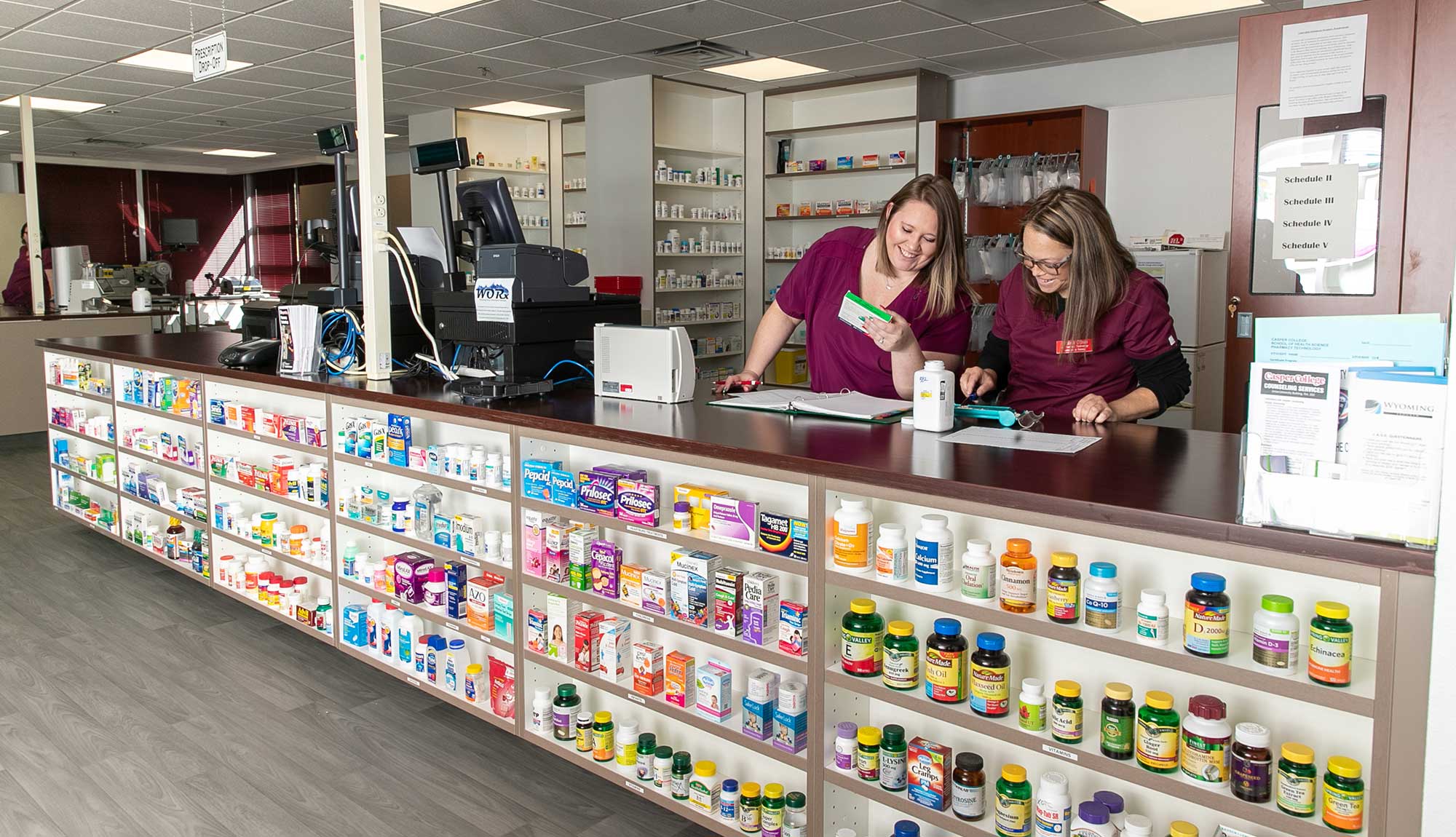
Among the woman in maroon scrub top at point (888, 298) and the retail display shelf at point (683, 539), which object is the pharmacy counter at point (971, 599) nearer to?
the retail display shelf at point (683, 539)

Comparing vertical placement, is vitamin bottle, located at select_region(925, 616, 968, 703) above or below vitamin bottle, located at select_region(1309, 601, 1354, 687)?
below

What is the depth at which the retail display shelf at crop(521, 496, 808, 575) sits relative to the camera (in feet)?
7.13

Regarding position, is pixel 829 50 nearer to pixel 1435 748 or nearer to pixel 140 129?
pixel 1435 748

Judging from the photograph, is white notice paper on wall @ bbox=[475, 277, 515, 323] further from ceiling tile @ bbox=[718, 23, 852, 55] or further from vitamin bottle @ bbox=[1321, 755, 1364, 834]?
ceiling tile @ bbox=[718, 23, 852, 55]

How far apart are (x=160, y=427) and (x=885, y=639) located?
13.7ft

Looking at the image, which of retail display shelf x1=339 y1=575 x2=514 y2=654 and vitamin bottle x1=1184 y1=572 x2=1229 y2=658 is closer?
vitamin bottle x1=1184 y1=572 x2=1229 y2=658

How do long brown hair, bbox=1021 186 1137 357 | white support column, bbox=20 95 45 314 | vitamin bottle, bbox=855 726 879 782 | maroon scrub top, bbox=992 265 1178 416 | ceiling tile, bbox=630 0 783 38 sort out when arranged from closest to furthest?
vitamin bottle, bbox=855 726 879 782 < long brown hair, bbox=1021 186 1137 357 < maroon scrub top, bbox=992 265 1178 416 < ceiling tile, bbox=630 0 783 38 < white support column, bbox=20 95 45 314

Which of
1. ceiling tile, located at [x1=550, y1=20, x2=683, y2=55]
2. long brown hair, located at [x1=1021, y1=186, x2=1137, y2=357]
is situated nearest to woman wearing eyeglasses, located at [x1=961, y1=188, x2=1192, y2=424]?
long brown hair, located at [x1=1021, y1=186, x2=1137, y2=357]

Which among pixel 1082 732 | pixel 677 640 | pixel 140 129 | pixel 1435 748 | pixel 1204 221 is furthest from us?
pixel 140 129

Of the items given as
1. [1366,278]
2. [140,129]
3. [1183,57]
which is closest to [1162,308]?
[1366,278]

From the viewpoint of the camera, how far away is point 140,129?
36.4 ft

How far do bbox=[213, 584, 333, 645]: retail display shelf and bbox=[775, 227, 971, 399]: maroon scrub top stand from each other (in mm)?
2071

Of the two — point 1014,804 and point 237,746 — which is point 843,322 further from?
point 237,746

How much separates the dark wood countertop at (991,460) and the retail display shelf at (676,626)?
44 cm
